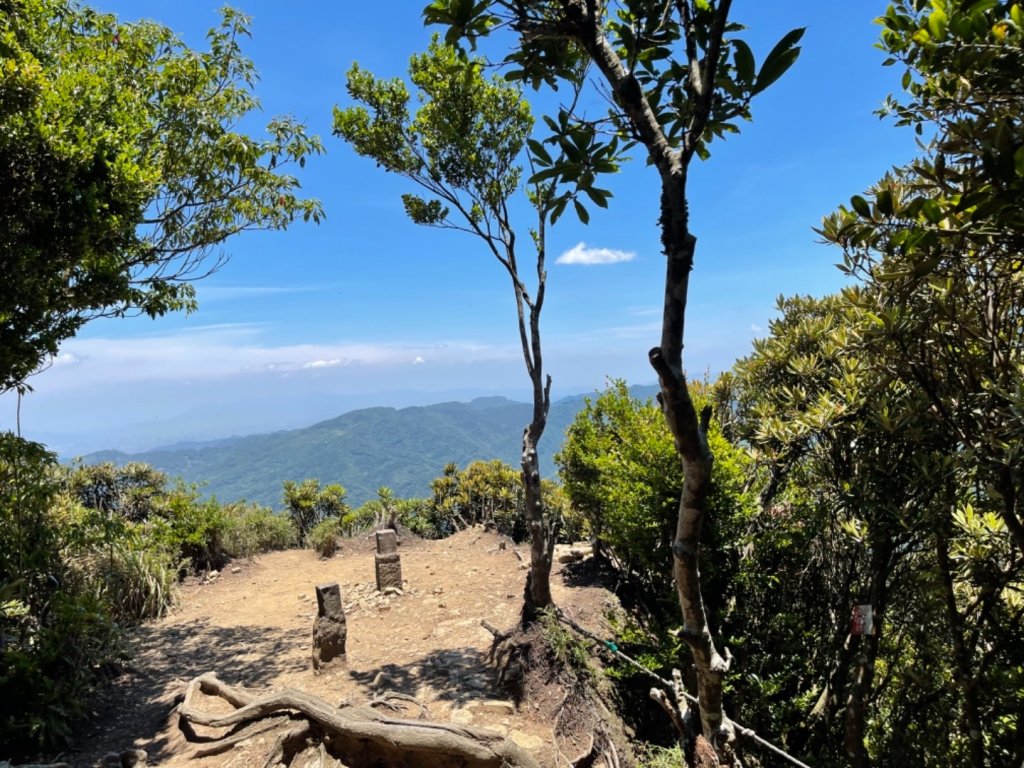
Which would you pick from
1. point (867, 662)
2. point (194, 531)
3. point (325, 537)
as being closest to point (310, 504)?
point (325, 537)

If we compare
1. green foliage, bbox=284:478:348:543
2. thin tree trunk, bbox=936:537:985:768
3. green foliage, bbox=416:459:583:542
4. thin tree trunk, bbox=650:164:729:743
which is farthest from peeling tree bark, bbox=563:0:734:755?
green foliage, bbox=284:478:348:543

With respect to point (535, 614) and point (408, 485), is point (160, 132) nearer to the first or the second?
point (535, 614)

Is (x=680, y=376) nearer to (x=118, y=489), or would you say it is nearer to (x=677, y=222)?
(x=677, y=222)

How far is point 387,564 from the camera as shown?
8.88 metres

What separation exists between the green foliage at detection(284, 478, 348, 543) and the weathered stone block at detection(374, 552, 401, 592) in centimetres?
611

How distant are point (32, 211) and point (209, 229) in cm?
310

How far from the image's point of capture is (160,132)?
579 cm

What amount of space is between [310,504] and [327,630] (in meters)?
9.18

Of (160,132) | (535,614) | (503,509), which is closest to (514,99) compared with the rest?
(160,132)

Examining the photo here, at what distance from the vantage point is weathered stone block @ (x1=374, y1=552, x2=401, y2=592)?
A: 884cm

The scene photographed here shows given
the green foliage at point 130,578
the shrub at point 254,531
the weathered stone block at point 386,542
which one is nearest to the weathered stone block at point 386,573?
the weathered stone block at point 386,542

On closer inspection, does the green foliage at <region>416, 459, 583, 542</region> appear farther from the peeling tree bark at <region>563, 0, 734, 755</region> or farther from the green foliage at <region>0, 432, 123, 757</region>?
the peeling tree bark at <region>563, 0, 734, 755</region>

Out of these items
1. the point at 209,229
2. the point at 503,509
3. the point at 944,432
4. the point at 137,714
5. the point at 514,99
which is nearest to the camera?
the point at 944,432

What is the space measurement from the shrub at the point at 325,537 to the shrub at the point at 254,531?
0.58 metres
